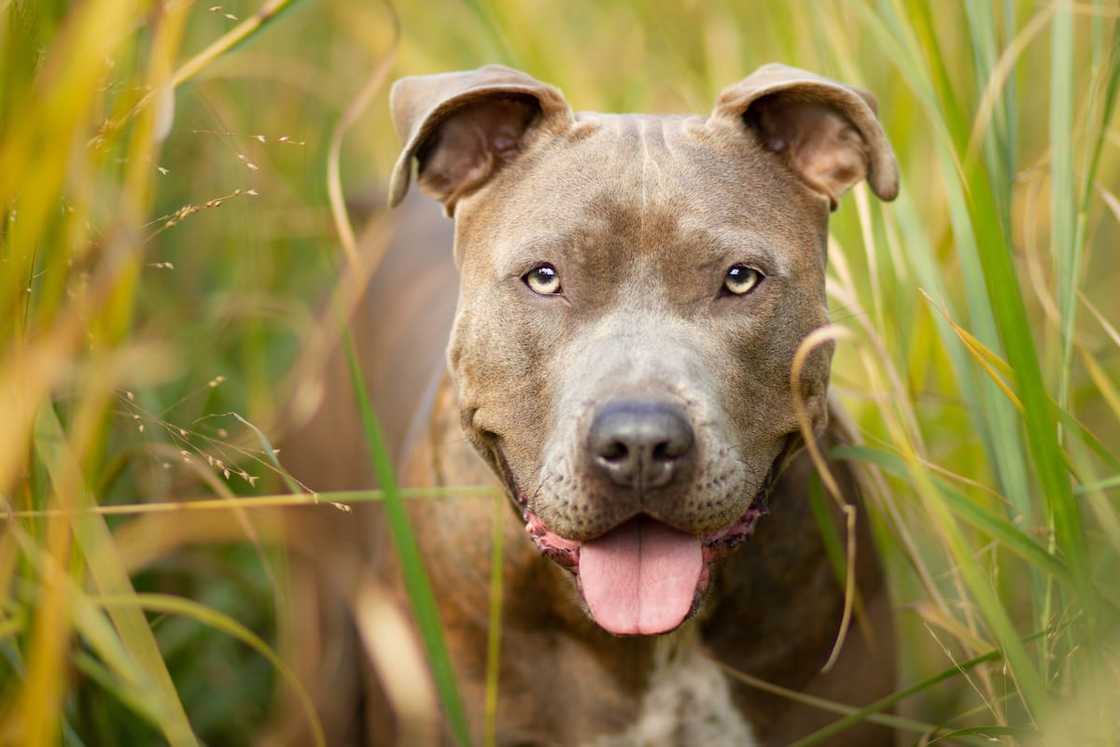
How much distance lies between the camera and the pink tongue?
247 cm

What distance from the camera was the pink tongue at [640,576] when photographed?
8.10 feet

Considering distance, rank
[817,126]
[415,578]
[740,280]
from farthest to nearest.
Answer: [817,126] → [740,280] → [415,578]

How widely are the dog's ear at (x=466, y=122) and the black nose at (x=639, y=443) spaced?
847 millimetres

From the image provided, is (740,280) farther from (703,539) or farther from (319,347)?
(319,347)

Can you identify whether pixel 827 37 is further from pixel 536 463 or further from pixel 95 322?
pixel 95 322

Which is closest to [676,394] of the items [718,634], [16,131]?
[718,634]

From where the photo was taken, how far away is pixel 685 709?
3.00 meters

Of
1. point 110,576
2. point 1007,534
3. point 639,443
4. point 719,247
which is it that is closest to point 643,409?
point 639,443

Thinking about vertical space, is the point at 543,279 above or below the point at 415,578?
above

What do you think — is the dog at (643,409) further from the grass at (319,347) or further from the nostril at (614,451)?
the grass at (319,347)

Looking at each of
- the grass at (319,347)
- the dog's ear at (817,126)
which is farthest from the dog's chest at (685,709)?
the dog's ear at (817,126)

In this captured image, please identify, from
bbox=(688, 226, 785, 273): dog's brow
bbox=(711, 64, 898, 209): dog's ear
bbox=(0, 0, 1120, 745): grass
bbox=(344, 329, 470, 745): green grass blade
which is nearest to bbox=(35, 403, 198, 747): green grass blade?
bbox=(0, 0, 1120, 745): grass

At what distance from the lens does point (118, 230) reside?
2404 millimetres

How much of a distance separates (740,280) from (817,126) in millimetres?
509
